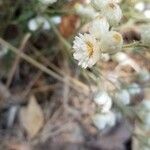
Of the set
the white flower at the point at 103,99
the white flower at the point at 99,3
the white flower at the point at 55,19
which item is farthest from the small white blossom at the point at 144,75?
the white flower at the point at 99,3

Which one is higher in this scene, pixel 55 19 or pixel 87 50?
pixel 55 19

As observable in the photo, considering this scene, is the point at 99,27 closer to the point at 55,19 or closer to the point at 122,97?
the point at 122,97

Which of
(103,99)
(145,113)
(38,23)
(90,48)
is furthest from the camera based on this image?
(38,23)

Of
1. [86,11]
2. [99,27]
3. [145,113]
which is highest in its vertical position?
[86,11]

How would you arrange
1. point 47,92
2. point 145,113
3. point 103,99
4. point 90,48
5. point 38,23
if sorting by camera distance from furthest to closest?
point 47,92, point 38,23, point 145,113, point 103,99, point 90,48

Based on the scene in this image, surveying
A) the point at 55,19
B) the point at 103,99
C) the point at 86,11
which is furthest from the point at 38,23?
the point at 103,99

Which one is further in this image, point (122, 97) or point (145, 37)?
point (122, 97)

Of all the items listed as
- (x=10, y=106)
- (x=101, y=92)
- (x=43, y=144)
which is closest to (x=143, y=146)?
(x=101, y=92)

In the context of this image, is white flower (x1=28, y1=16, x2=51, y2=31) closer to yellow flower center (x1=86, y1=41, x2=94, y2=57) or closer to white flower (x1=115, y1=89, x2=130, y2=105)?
white flower (x1=115, y1=89, x2=130, y2=105)
